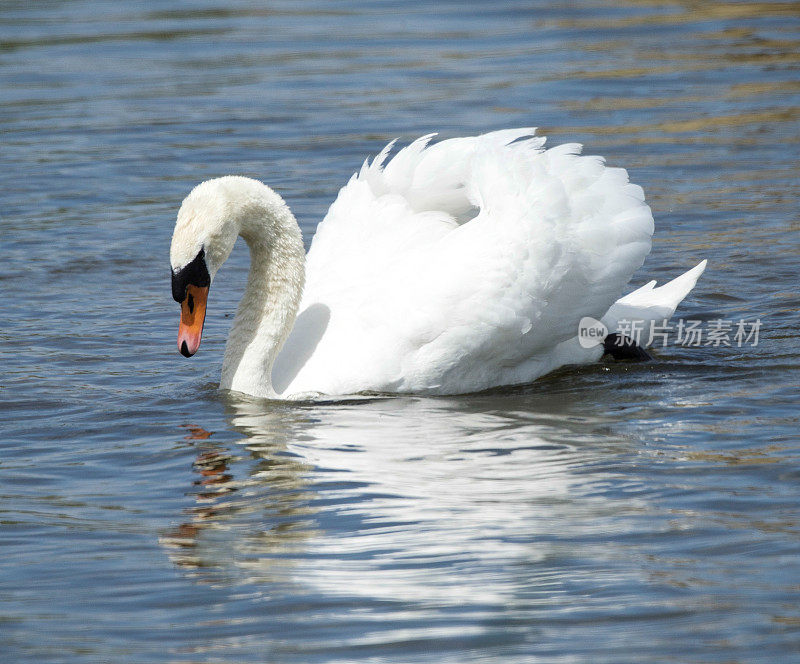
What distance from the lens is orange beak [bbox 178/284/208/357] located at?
296 inches

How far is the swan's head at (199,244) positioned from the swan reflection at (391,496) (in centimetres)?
56

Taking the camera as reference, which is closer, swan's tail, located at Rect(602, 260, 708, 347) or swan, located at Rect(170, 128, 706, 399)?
swan, located at Rect(170, 128, 706, 399)

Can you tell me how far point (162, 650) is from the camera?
195 inches

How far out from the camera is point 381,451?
22.6 ft

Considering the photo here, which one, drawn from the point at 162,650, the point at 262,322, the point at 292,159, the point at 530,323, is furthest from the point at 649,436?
the point at 292,159

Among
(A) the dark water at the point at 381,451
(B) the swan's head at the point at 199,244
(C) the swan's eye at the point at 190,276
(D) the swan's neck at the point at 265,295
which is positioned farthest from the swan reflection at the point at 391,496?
(C) the swan's eye at the point at 190,276

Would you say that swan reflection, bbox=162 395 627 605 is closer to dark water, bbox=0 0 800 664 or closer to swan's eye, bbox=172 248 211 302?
dark water, bbox=0 0 800 664

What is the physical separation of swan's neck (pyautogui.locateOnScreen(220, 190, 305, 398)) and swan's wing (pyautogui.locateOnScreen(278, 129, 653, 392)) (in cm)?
19

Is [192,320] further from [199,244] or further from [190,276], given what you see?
[199,244]

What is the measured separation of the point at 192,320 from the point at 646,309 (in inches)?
110

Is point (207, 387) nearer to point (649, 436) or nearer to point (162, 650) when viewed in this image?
point (649, 436)

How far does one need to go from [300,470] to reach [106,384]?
2.04m

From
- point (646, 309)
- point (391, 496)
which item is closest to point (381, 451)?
point (391, 496)

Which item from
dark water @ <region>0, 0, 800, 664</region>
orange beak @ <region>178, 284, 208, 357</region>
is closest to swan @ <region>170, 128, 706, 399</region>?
orange beak @ <region>178, 284, 208, 357</region>
